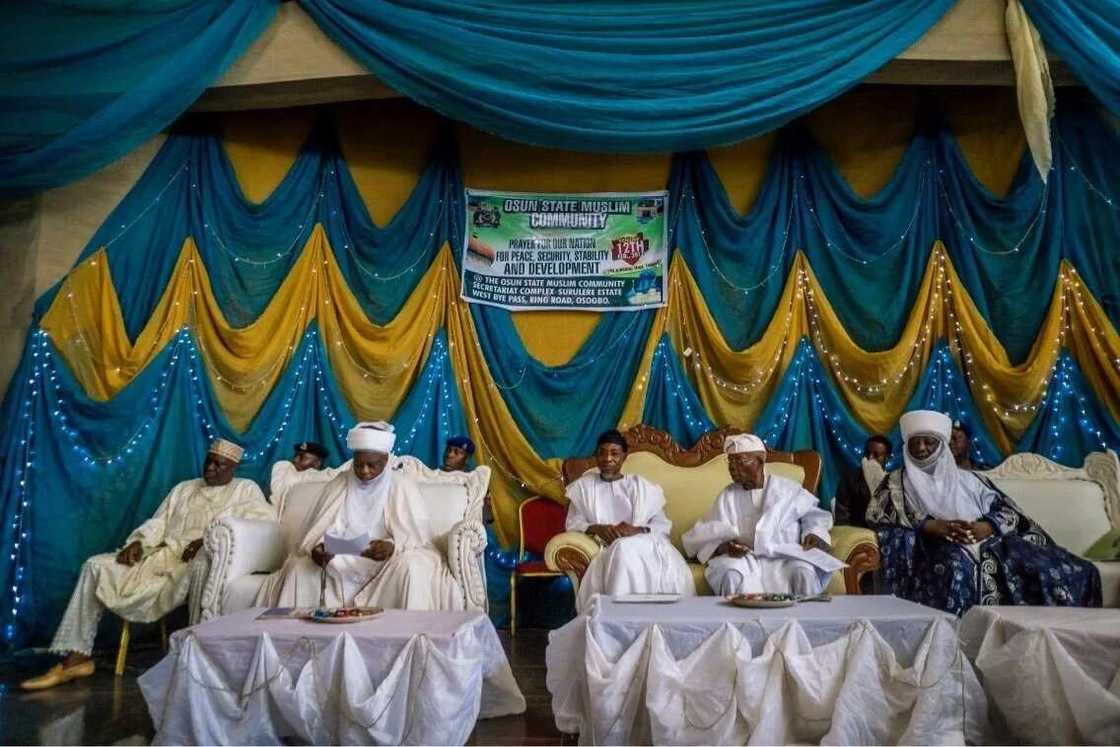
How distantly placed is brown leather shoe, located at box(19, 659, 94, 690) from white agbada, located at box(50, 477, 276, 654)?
0.08 m

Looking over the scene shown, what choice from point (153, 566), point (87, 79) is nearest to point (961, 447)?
point (153, 566)

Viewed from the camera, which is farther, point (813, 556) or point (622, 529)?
point (622, 529)

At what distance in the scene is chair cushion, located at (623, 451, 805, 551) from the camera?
4781 mm

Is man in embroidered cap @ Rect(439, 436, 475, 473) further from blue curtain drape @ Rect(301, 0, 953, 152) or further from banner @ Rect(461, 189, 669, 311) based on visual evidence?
blue curtain drape @ Rect(301, 0, 953, 152)

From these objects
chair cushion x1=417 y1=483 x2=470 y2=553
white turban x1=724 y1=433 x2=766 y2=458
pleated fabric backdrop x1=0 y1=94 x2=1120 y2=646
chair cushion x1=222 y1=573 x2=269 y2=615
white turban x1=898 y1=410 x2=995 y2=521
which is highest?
pleated fabric backdrop x1=0 y1=94 x2=1120 y2=646

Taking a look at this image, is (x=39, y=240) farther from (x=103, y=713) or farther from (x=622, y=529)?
(x=622, y=529)

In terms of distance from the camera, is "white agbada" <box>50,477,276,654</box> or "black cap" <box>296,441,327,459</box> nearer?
"white agbada" <box>50,477,276,654</box>

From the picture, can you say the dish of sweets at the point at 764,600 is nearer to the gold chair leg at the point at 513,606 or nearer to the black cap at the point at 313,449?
the gold chair leg at the point at 513,606

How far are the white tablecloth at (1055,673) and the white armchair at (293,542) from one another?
6.93 feet

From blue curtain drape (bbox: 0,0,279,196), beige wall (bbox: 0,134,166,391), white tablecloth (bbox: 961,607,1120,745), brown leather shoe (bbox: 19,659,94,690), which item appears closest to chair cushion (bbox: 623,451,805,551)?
white tablecloth (bbox: 961,607,1120,745)

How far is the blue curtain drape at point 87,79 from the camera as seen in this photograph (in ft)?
15.5

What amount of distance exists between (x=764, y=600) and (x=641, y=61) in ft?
10.1

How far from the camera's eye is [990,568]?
4.01 m

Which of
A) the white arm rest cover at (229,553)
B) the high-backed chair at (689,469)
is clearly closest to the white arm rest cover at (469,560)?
the high-backed chair at (689,469)
